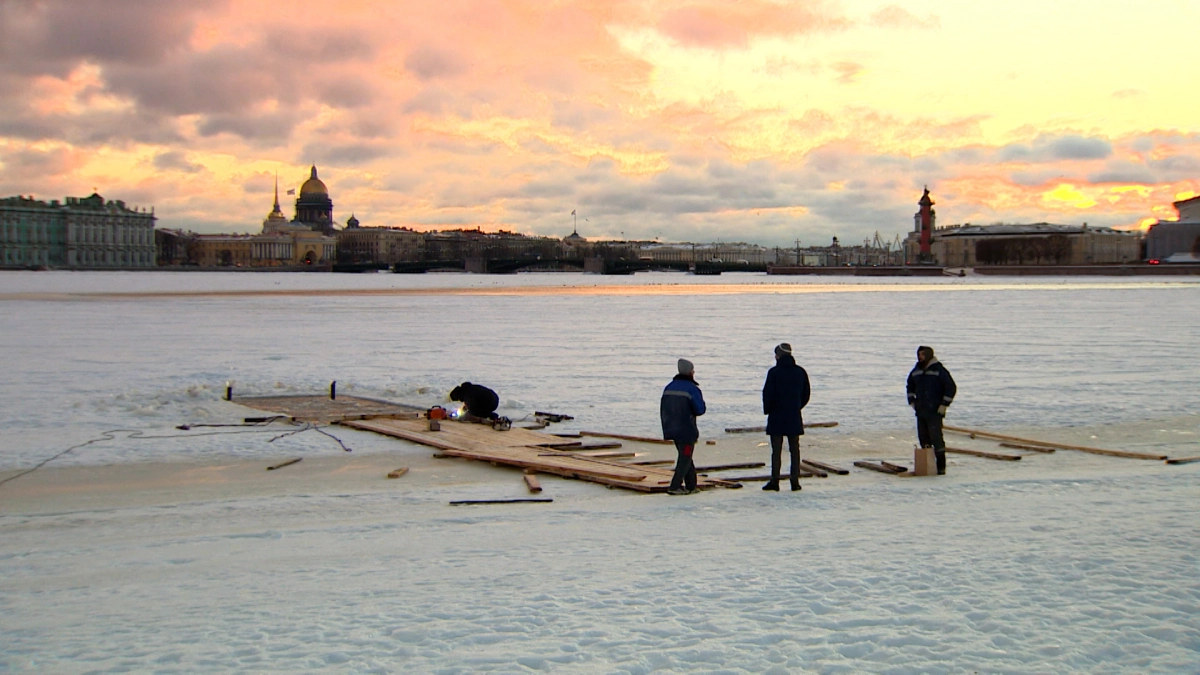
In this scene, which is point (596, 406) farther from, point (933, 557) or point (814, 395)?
point (933, 557)

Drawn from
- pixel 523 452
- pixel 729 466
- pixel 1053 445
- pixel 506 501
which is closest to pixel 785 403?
pixel 729 466

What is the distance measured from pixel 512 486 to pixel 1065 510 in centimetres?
409

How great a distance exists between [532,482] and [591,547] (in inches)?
82.8

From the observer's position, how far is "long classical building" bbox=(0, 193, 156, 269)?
139375 millimetres

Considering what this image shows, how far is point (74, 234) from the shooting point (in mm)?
143000

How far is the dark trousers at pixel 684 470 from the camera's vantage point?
27.5ft

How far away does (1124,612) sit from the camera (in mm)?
5293

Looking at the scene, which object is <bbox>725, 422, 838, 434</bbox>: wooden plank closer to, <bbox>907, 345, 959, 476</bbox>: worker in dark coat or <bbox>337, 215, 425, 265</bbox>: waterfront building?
<bbox>907, 345, 959, 476</bbox>: worker in dark coat

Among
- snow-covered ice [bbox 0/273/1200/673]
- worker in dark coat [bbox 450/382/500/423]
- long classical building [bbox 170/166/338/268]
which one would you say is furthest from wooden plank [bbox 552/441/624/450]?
long classical building [bbox 170/166/338/268]

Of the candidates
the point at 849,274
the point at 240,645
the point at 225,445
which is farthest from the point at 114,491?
the point at 849,274

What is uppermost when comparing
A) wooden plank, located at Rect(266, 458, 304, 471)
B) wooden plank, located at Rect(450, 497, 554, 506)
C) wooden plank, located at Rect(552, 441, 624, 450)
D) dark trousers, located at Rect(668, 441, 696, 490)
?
dark trousers, located at Rect(668, 441, 696, 490)

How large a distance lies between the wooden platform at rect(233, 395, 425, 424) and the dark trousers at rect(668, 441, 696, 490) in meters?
4.79

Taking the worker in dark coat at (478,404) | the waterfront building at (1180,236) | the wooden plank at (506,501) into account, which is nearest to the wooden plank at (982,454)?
the wooden plank at (506,501)

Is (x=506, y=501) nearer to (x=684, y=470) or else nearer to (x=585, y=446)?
(x=684, y=470)
